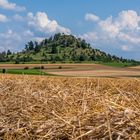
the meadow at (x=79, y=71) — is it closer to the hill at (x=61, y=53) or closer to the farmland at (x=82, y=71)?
the farmland at (x=82, y=71)

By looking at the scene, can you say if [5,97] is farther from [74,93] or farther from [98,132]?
[98,132]

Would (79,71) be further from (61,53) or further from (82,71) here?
(61,53)

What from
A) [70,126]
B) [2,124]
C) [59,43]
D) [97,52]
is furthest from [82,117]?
[59,43]

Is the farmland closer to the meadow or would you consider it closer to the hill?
the meadow

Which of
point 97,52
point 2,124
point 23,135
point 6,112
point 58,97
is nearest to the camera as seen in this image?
point 23,135

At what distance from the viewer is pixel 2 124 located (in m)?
6.07

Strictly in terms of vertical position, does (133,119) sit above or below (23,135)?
above

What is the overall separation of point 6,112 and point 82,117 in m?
2.01

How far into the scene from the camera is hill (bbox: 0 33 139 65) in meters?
141

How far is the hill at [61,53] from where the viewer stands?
141375 mm

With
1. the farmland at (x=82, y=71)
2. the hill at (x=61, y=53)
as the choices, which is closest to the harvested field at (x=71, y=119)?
the farmland at (x=82, y=71)

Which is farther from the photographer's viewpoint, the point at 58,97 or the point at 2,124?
the point at 58,97

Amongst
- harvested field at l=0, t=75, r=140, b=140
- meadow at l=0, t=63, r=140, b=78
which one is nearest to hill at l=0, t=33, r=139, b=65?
meadow at l=0, t=63, r=140, b=78

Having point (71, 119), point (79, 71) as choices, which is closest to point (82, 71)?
point (79, 71)
